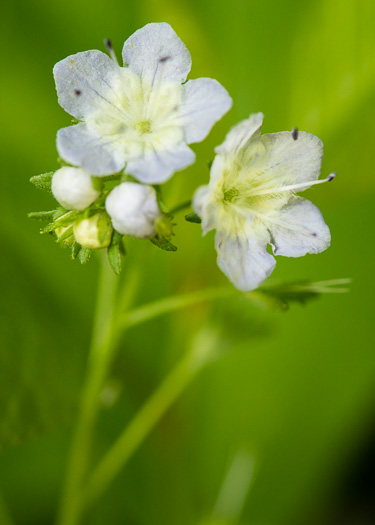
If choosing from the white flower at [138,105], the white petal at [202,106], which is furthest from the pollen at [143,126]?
the white petal at [202,106]

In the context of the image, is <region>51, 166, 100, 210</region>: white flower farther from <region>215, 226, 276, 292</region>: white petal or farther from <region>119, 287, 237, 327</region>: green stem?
<region>119, 287, 237, 327</region>: green stem

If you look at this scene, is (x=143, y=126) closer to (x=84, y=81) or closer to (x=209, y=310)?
(x=84, y=81)

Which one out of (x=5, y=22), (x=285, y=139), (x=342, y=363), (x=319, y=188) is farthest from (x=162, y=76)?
(x=342, y=363)

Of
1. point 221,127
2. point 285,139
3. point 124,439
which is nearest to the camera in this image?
point 285,139

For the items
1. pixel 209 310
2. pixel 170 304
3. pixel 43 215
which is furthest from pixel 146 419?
pixel 43 215

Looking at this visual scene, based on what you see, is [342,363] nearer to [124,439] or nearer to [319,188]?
[319,188]
